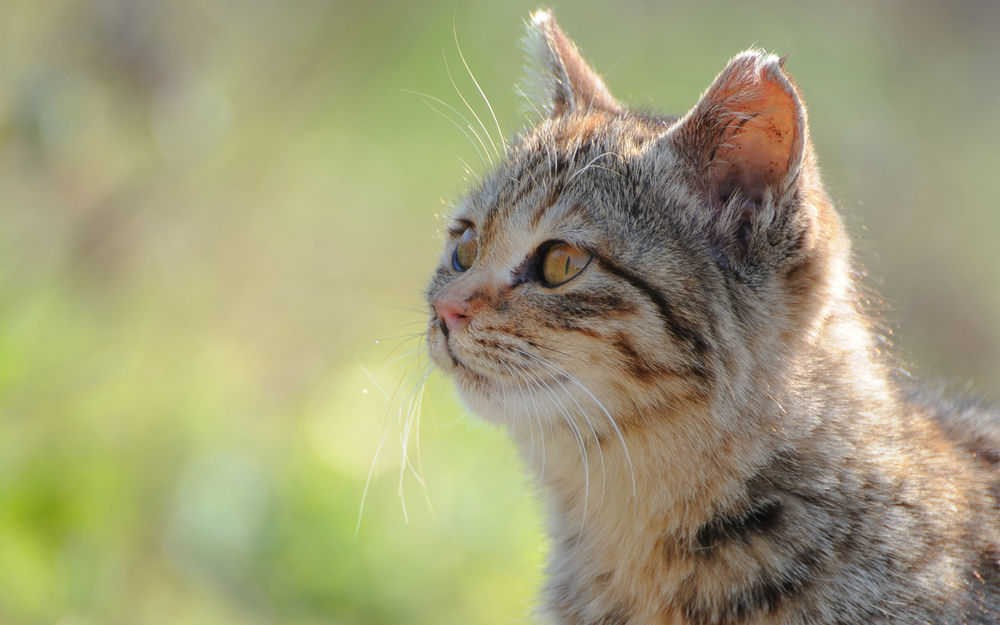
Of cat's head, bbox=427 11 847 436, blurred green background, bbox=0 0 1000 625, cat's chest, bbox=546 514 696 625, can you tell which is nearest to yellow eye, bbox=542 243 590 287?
cat's head, bbox=427 11 847 436

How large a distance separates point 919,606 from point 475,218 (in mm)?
1338

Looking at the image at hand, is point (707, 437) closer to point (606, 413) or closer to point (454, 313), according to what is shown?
point (606, 413)

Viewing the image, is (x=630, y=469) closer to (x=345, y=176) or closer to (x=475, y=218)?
(x=475, y=218)

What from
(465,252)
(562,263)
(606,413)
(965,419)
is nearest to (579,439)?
(606,413)

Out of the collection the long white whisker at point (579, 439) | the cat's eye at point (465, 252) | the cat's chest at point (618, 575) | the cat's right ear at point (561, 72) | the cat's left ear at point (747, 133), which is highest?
the cat's right ear at point (561, 72)

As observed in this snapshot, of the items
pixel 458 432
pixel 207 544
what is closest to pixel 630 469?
pixel 207 544

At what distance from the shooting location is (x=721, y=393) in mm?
2025

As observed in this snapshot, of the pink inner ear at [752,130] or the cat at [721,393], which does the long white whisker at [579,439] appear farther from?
the pink inner ear at [752,130]

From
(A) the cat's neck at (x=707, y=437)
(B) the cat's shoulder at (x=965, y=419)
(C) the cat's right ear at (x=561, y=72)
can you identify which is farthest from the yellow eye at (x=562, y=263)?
(B) the cat's shoulder at (x=965, y=419)

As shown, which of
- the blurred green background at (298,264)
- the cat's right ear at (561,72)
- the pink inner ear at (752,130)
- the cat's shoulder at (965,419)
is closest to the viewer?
the pink inner ear at (752,130)

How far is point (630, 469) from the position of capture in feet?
6.94

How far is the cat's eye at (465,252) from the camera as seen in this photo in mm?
2469

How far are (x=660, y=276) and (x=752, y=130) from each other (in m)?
0.36

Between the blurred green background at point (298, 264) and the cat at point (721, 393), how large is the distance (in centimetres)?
38
